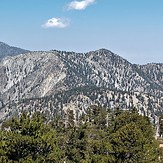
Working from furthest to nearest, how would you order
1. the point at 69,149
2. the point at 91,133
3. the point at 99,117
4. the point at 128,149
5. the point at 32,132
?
the point at 99,117, the point at 91,133, the point at 69,149, the point at 128,149, the point at 32,132

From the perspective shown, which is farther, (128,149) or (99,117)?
(99,117)

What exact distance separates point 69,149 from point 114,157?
55687 millimetres

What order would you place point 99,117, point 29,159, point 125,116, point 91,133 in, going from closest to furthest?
point 29,159
point 125,116
point 91,133
point 99,117

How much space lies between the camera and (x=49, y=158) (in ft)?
153

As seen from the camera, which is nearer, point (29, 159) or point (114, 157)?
point (29, 159)

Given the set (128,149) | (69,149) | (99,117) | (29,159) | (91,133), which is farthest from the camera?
(99,117)

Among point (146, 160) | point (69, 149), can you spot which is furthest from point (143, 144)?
point (69, 149)

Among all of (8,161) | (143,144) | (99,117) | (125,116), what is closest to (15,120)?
(8,161)

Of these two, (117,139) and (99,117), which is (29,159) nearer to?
(117,139)

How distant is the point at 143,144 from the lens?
2073 inches

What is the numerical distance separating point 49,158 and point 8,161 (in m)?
5.11

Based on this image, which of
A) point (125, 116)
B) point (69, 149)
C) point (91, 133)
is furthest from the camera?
point (91, 133)

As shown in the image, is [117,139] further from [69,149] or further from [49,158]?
[69,149]

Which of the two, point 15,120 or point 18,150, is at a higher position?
point 15,120
